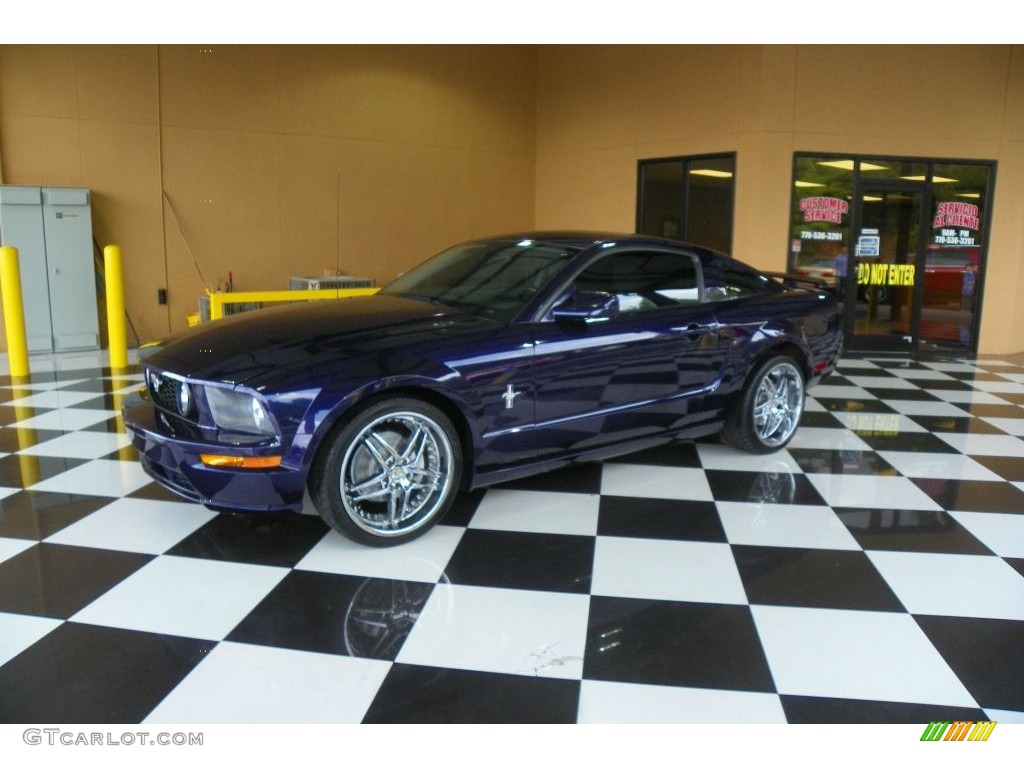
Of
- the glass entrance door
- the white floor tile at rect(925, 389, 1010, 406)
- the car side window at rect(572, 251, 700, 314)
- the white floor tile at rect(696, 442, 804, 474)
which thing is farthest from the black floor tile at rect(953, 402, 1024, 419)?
the car side window at rect(572, 251, 700, 314)

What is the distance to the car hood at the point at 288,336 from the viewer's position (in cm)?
290

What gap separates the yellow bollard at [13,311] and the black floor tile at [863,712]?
630 cm

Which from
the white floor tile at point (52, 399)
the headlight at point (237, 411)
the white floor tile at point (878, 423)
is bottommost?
the white floor tile at point (878, 423)

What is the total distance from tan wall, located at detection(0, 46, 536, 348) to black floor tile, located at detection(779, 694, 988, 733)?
7481 mm

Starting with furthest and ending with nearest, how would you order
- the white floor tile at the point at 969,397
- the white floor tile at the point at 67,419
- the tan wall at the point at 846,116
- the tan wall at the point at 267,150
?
the tan wall at the point at 846,116
the tan wall at the point at 267,150
the white floor tile at the point at 969,397
the white floor tile at the point at 67,419

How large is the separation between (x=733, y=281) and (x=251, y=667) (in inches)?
123

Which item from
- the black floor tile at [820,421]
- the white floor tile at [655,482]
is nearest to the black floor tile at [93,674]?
the white floor tile at [655,482]

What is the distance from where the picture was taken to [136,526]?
3.24 meters

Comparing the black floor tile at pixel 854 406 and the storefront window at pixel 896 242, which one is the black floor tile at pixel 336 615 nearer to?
the black floor tile at pixel 854 406

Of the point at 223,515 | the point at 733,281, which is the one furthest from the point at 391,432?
the point at 733,281

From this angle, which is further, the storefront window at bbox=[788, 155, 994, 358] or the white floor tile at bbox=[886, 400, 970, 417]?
the storefront window at bbox=[788, 155, 994, 358]

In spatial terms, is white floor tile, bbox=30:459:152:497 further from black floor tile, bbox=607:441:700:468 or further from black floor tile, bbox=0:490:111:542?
black floor tile, bbox=607:441:700:468

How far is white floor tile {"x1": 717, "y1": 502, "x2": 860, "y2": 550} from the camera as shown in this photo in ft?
10.5

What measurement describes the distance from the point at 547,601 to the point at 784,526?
1264 mm
